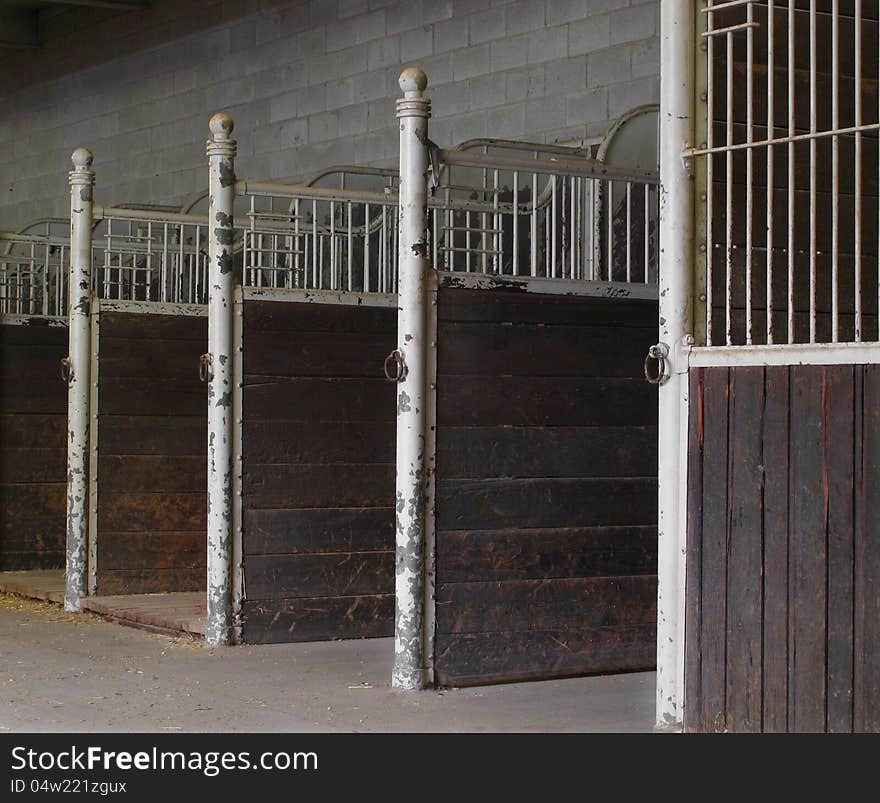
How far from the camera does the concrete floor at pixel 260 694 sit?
4.30 m

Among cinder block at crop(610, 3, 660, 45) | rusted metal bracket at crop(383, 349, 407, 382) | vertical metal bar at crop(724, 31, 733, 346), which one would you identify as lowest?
rusted metal bracket at crop(383, 349, 407, 382)

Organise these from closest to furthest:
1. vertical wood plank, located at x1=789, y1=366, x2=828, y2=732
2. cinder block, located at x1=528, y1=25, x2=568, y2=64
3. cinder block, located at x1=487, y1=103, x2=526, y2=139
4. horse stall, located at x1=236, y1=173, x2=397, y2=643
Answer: vertical wood plank, located at x1=789, y1=366, x2=828, y2=732 < horse stall, located at x1=236, y1=173, x2=397, y2=643 < cinder block, located at x1=528, y1=25, x2=568, y2=64 < cinder block, located at x1=487, y1=103, x2=526, y2=139

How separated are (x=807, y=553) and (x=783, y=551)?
2.9 inches

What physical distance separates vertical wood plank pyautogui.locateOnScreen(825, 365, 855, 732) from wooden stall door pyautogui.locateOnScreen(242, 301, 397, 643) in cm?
271

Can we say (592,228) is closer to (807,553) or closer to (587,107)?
(587,107)

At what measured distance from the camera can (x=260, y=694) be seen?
4754mm

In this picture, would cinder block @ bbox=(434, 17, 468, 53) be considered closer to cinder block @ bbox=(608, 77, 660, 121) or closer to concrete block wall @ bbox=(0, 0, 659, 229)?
concrete block wall @ bbox=(0, 0, 659, 229)

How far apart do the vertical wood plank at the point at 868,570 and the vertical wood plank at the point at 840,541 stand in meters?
0.02

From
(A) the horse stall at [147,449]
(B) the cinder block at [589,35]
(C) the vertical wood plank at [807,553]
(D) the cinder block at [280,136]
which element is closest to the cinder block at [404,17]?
(D) the cinder block at [280,136]

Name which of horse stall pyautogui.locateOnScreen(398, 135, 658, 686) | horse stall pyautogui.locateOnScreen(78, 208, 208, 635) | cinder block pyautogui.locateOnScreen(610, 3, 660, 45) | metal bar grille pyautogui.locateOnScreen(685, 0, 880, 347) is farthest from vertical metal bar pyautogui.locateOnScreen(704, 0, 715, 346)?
horse stall pyautogui.locateOnScreen(78, 208, 208, 635)

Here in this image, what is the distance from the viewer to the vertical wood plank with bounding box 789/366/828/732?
345cm

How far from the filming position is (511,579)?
16.3ft

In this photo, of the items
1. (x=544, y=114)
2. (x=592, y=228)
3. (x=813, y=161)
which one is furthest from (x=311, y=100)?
(x=813, y=161)

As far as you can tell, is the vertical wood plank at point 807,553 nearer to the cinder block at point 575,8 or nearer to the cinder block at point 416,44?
the cinder block at point 575,8
